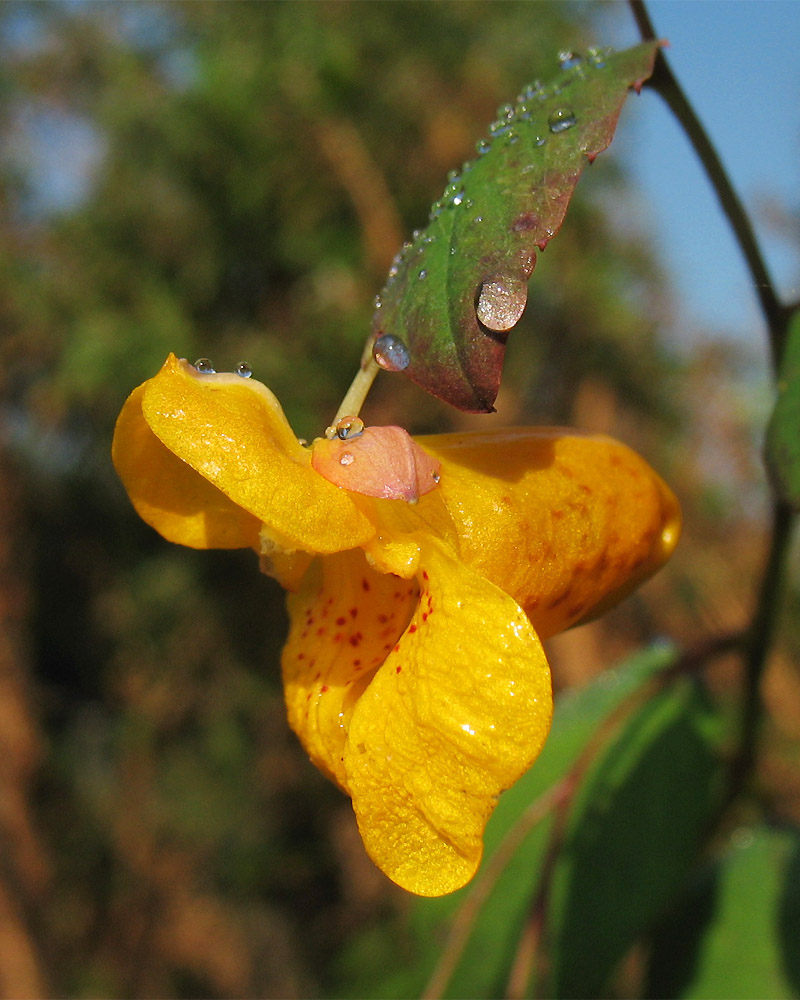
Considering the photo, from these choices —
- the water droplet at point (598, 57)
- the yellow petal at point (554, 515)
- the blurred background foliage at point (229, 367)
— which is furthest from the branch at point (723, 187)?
the blurred background foliage at point (229, 367)

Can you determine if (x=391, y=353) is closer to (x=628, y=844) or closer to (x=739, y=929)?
(x=628, y=844)

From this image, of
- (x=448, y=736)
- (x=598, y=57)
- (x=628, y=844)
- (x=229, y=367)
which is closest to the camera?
(x=448, y=736)

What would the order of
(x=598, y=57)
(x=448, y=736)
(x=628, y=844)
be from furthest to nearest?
(x=628, y=844)
(x=598, y=57)
(x=448, y=736)

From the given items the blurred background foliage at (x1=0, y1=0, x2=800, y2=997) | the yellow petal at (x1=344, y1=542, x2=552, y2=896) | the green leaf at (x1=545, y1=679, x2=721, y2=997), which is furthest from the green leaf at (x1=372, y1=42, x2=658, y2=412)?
the blurred background foliage at (x1=0, y1=0, x2=800, y2=997)

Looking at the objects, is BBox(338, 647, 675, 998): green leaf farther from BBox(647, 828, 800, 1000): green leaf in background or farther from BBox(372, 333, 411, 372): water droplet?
BBox(372, 333, 411, 372): water droplet

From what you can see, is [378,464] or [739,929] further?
[739,929]

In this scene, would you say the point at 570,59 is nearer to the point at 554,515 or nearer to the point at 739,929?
the point at 554,515

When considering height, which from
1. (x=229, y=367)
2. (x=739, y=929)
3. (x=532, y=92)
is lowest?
(x=739, y=929)

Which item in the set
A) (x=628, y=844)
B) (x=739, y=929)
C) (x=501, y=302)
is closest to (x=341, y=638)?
(x=501, y=302)

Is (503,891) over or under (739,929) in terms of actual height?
over
